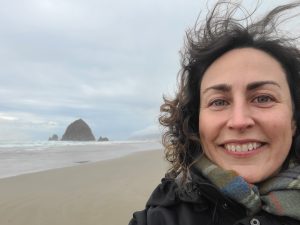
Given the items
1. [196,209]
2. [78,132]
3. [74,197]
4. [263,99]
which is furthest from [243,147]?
[78,132]

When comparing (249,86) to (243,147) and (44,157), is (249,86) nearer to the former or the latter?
(243,147)

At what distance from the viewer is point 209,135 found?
1879mm

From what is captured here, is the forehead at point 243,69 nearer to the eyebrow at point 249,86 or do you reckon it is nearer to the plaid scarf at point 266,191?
the eyebrow at point 249,86

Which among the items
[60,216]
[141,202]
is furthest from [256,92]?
[141,202]

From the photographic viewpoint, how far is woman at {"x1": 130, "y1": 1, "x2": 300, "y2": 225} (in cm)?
174

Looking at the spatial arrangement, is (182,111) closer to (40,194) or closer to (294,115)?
(294,115)

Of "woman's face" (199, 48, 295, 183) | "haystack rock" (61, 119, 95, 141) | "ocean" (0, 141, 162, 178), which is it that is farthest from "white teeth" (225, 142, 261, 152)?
"haystack rock" (61, 119, 95, 141)

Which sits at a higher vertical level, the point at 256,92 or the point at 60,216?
the point at 256,92

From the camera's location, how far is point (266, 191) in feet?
5.81

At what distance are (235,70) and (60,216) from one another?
4.50 m

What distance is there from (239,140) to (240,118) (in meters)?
0.11

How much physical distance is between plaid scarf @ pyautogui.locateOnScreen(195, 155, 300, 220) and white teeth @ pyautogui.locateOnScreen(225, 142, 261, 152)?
0.38ft

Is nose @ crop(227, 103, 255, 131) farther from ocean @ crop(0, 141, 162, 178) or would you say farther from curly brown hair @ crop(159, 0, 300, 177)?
ocean @ crop(0, 141, 162, 178)

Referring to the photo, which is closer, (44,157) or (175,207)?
(175,207)
